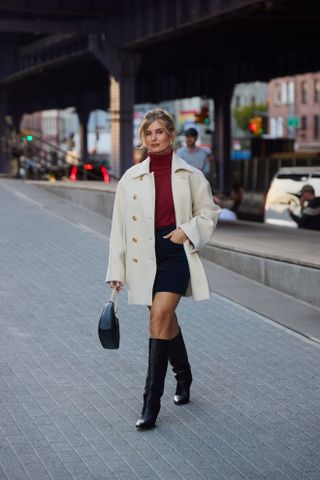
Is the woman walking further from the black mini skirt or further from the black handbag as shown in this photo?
the black handbag

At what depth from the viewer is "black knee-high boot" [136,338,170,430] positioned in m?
7.48

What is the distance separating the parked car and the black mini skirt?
13.4 m

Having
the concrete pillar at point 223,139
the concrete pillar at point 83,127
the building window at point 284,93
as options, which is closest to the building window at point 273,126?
the building window at point 284,93

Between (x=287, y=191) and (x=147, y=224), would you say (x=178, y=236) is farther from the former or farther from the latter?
(x=287, y=191)

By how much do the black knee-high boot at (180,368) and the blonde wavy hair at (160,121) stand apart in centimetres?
131

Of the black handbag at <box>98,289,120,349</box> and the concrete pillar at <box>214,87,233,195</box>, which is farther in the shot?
the concrete pillar at <box>214,87,233,195</box>

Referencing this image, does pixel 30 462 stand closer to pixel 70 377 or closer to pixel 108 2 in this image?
pixel 70 377

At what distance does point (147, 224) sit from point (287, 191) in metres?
14.1

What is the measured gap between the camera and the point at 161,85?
→ 6556 cm

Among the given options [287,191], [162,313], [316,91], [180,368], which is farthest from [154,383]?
[316,91]

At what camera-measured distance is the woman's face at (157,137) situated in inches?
292

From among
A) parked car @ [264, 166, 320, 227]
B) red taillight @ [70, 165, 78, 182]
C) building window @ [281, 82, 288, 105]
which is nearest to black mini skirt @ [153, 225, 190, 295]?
parked car @ [264, 166, 320, 227]

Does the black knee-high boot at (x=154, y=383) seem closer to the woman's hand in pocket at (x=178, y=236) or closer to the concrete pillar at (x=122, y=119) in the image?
the woman's hand in pocket at (x=178, y=236)

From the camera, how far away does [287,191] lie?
21.4m
